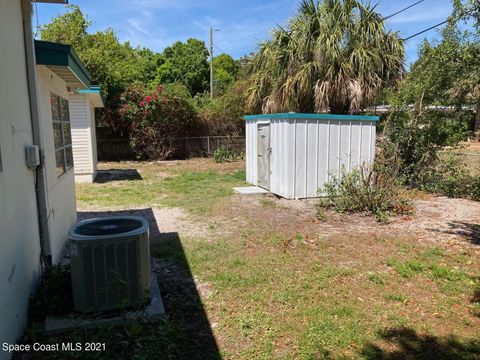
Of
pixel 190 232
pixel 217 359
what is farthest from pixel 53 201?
pixel 217 359

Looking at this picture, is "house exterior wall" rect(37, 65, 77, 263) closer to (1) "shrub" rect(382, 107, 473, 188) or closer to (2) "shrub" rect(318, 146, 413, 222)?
(2) "shrub" rect(318, 146, 413, 222)

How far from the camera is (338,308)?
3.68 metres

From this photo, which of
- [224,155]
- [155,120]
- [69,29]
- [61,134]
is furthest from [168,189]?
[69,29]

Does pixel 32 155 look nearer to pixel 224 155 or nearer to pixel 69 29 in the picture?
pixel 224 155

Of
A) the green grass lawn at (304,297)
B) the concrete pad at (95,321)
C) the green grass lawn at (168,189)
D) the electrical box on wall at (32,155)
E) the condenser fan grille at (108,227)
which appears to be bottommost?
the green grass lawn at (304,297)

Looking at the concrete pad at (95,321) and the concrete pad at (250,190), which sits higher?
the concrete pad at (95,321)

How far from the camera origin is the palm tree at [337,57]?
11.0 meters

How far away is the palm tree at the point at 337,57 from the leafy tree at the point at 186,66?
3327 cm

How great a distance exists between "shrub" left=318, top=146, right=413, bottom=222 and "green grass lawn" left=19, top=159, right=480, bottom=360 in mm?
1031

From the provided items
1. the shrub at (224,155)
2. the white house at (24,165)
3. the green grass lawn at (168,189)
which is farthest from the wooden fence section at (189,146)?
the white house at (24,165)

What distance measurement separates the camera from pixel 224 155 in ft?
59.8

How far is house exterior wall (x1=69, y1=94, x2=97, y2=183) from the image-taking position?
38.6 ft

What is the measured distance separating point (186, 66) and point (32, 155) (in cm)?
4317

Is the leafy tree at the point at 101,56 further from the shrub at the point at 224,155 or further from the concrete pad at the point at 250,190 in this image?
the concrete pad at the point at 250,190
